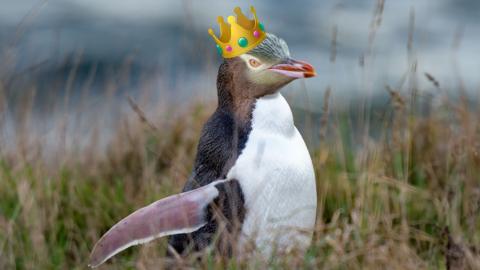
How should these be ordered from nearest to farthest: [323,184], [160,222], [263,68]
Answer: [160,222], [263,68], [323,184]

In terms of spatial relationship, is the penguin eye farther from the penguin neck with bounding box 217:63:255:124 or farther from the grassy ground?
the grassy ground

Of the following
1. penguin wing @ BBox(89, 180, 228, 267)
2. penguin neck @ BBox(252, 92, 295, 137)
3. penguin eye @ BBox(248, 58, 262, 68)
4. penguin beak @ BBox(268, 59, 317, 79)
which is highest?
penguin eye @ BBox(248, 58, 262, 68)

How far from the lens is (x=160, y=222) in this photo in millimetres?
3145

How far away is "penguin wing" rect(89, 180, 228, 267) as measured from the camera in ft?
10.3

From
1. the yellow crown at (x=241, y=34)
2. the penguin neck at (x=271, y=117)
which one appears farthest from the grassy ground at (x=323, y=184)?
the yellow crown at (x=241, y=34)

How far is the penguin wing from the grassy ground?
27cm

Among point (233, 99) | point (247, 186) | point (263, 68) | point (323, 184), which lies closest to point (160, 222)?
point (247, 186)

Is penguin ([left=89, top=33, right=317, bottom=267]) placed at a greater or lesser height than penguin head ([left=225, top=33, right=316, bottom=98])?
lesser

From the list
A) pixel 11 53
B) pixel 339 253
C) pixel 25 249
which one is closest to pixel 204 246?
pixel 339 253

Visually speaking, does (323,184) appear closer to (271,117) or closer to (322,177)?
(322,177)

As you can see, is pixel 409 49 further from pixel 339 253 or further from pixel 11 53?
pixel 11 53

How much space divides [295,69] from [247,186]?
1.42 feet

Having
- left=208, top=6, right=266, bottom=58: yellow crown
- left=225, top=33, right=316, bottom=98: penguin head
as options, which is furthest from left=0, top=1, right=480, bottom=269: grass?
left=208, top=6, right=266, bottom=58: yellow crown

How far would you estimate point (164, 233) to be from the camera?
3137 millimetres
